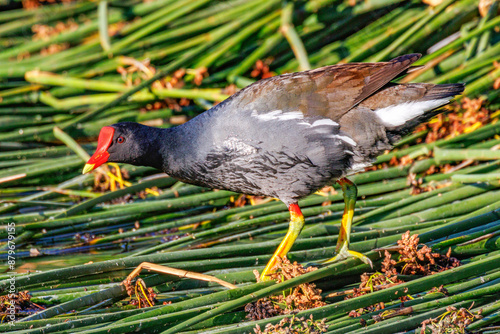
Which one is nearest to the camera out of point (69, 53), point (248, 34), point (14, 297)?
point (14, 297)

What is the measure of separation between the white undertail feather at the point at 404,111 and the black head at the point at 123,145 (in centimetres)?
130

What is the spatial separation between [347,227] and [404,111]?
719 millimetres

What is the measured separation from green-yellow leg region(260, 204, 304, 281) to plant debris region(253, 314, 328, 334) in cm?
37

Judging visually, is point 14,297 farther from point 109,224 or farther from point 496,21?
point 496,21

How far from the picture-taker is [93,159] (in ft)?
10.2

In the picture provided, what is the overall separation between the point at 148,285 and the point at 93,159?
827mm

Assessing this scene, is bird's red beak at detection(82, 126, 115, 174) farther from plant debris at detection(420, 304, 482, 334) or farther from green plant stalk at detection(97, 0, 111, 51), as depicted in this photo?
green plant stalk at detection(97, 0, 111, 51)

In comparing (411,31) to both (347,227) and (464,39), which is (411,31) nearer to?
(464,39)

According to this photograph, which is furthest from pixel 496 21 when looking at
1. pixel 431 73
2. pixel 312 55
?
pixel 312 55

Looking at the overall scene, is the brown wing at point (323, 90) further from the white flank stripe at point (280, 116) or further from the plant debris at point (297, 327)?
the plant debris at point (297, 327)

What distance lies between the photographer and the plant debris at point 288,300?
8.30ft

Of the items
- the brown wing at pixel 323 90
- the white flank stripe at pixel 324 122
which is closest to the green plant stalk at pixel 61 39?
the brown wing at pixel 323 90

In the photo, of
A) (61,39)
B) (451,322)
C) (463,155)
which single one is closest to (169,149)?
(451,322)

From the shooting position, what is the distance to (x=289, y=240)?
296 cm
